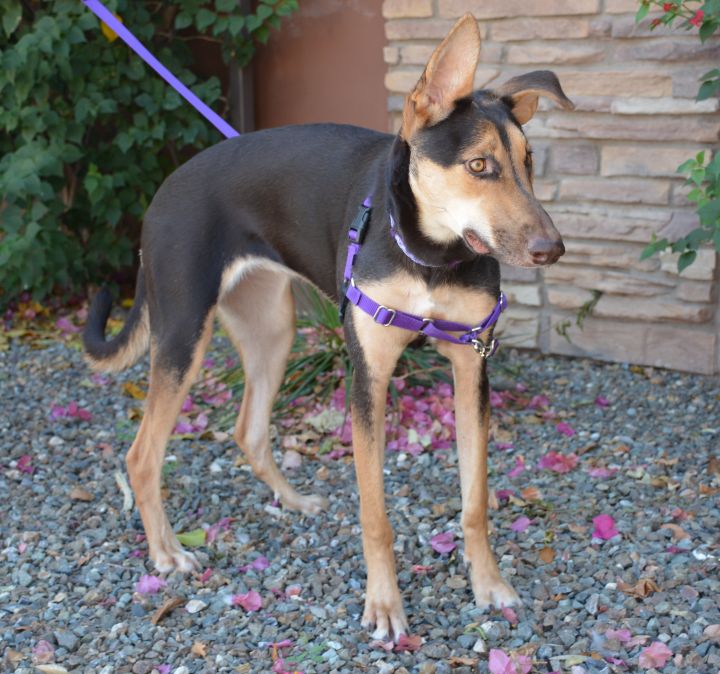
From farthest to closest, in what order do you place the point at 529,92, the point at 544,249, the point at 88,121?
the point at 88,121 < the point at 529,92 < the point at 544,249

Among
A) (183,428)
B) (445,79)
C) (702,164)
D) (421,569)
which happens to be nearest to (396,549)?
(421,569)

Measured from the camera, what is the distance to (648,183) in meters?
5.32

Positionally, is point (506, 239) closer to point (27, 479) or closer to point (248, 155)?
point (248, 155)

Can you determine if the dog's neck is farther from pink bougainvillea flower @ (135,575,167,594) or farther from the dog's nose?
pink bougainvillea flower @ (135,575,167,594)

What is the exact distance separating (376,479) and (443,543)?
0.67 m

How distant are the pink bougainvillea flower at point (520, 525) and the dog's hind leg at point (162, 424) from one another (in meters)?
1.22

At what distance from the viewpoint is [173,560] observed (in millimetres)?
3723

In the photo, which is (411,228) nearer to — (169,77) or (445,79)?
(445,79)

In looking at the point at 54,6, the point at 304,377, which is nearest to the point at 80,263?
the point at 54,6

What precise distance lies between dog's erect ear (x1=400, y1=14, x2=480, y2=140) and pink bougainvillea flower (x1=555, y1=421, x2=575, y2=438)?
2.22m

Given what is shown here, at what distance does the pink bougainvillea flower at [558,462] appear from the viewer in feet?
14.4

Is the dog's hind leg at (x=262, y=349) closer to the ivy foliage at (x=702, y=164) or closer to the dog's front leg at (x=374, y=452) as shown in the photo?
the dog's front leg at (x=374, y=452)

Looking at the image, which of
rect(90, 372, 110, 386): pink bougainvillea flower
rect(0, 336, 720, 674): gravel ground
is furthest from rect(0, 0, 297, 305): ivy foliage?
rect(0, 336, 720, 674): gravel ground

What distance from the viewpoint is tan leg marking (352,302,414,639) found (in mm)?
3154
